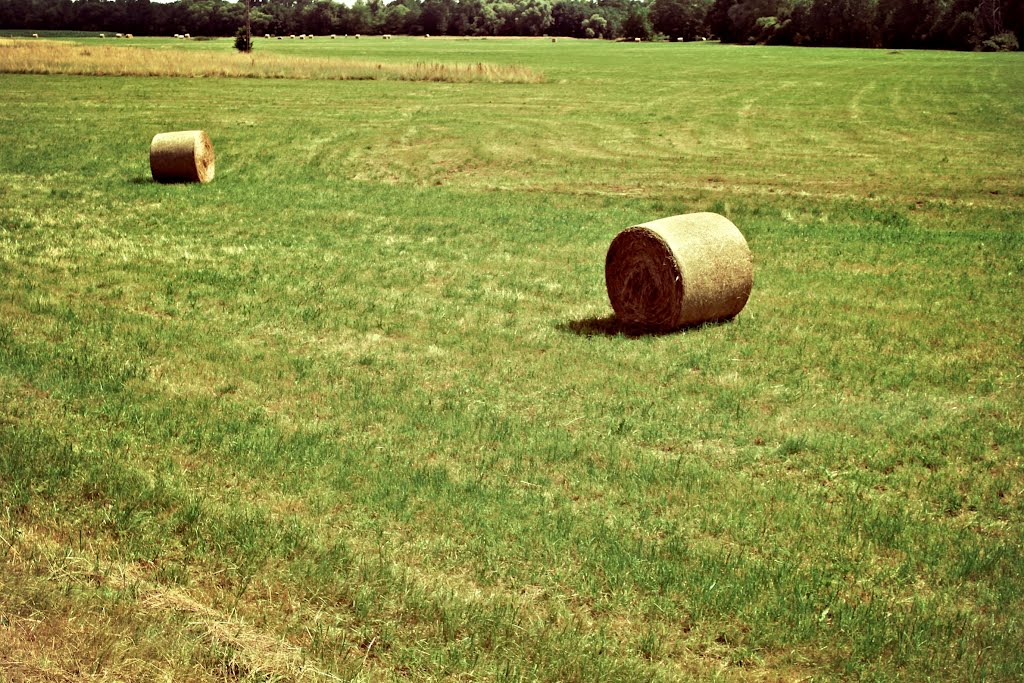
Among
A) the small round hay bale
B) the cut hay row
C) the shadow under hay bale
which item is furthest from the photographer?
the cut hay row

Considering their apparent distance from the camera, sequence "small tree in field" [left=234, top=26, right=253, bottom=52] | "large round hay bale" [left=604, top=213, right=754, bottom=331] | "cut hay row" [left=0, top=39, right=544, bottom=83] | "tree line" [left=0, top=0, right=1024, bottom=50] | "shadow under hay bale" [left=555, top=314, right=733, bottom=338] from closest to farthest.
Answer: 1. "large round hay bale" [left=604, top=213, right=754, bottom=331]
2. "shadow under hay bale" [left=555, top=314, right=733, bottom=338]
3. "cut hay row" [left=0, top=39, right=544, bottom=83]
4. "small tree in field" [left=234, top=26, right=253, bottom=52]
5. "tree line" [left=0, top=0, right=1024, bottom=50]

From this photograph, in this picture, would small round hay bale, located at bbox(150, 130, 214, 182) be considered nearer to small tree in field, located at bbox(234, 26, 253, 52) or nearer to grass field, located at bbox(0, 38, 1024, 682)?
grass field, located at bbox(0, 38, 1024, 682)

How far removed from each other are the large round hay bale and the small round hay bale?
1368 centimetres

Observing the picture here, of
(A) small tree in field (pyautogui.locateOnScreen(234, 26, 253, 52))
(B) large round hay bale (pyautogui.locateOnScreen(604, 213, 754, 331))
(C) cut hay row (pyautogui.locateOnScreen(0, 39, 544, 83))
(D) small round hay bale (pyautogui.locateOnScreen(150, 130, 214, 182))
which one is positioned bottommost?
(B) large round hay bale (pyautogui.locateOnScreen(604, 213, 754, 331))

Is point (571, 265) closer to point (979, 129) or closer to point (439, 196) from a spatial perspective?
point (439, 196)

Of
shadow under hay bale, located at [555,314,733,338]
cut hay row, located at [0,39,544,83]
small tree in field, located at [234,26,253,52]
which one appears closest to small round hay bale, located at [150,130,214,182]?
shadow under hay bale, located at [555,314,733,338]

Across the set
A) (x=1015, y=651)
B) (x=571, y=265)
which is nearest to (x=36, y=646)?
(x=1015, y=651)

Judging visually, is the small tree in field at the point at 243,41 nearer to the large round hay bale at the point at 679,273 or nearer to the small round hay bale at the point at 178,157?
the small round hay bale at the point at 178,157

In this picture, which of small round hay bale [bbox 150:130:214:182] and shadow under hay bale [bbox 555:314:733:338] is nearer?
shadow under hay bale [bbox 555:314:733:338]

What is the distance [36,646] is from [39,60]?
56.0 meters

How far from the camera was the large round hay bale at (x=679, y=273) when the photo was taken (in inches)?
463

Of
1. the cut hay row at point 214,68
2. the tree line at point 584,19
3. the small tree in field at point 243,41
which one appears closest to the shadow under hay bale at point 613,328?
the cut hay row at point 214,68

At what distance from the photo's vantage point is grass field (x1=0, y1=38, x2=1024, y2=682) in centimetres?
570

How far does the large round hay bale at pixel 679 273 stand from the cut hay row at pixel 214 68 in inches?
1644
